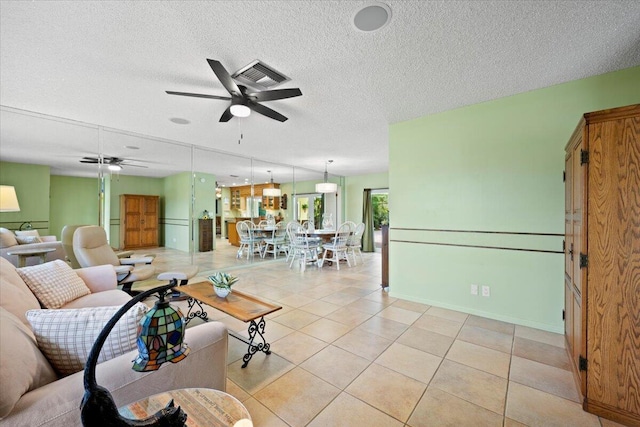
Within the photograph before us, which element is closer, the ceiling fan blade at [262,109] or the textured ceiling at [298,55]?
the textured ceiling at [298,55]

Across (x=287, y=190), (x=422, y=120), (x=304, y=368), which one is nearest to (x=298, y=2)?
(x=422, y=120)

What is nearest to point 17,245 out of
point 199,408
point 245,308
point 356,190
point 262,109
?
point 245,308

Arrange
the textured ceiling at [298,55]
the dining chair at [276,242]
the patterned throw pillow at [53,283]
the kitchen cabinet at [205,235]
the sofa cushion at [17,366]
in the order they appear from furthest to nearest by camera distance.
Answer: the kitchen cabinet at [205,235] < the dining chair at [276,242] < the patterned throw pillow at [53,283] < the textured ceiling at [298,55] < the sofa cushion at [17,366]

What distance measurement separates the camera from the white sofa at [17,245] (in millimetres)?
3488

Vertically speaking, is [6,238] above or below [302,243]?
above

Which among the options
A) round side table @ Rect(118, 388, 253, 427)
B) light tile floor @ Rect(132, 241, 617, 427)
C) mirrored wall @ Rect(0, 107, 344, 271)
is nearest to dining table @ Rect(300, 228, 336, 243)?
mirrored wall @ Rect(0, 107, 344, 271)

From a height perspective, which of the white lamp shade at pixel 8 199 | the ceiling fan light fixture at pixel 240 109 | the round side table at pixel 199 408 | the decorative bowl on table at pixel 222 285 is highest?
the ceiling fan light fixture at pixel 240 109

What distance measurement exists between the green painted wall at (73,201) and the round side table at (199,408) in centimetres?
425

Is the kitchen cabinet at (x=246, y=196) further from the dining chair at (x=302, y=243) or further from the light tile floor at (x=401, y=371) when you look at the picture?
the light tile floor at (x=401, y=371)

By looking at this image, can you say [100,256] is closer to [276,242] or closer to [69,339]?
[69,339]

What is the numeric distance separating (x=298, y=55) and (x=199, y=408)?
2.42 m

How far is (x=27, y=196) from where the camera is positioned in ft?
12.5

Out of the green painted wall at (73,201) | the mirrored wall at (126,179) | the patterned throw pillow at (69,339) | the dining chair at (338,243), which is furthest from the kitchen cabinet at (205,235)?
the patterned throw pillow at (69,339)

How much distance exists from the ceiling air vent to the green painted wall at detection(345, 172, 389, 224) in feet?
20.3
